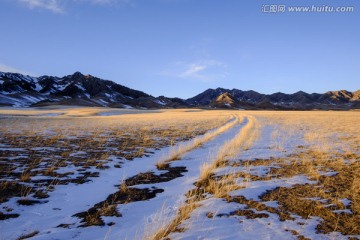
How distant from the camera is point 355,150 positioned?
13.0 metres

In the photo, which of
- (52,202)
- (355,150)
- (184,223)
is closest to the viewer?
(184,223)

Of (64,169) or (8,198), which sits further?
(64,169)

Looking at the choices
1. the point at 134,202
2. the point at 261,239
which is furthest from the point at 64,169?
the point at 261,239

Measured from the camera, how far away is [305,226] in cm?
503

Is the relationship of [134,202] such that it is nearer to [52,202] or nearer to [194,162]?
[52,202]

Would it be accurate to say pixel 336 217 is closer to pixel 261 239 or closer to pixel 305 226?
pixel 305 226

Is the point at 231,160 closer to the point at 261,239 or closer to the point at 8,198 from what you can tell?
the point at 261,239

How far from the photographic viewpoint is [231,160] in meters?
11.3

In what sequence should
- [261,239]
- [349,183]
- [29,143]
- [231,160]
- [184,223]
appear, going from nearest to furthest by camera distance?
[261,239], [184,223], [349,183], [231,160], [29,143]

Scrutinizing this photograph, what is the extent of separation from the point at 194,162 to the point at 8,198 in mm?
6623

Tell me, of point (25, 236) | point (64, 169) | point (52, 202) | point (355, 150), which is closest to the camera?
point (25, 236)

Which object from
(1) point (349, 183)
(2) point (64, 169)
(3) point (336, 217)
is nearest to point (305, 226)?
(3) point (336, 217)

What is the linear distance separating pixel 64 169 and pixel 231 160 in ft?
20.5

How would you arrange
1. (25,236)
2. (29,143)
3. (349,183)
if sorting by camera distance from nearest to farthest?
(25,236) → (349,183) → (29,143)
